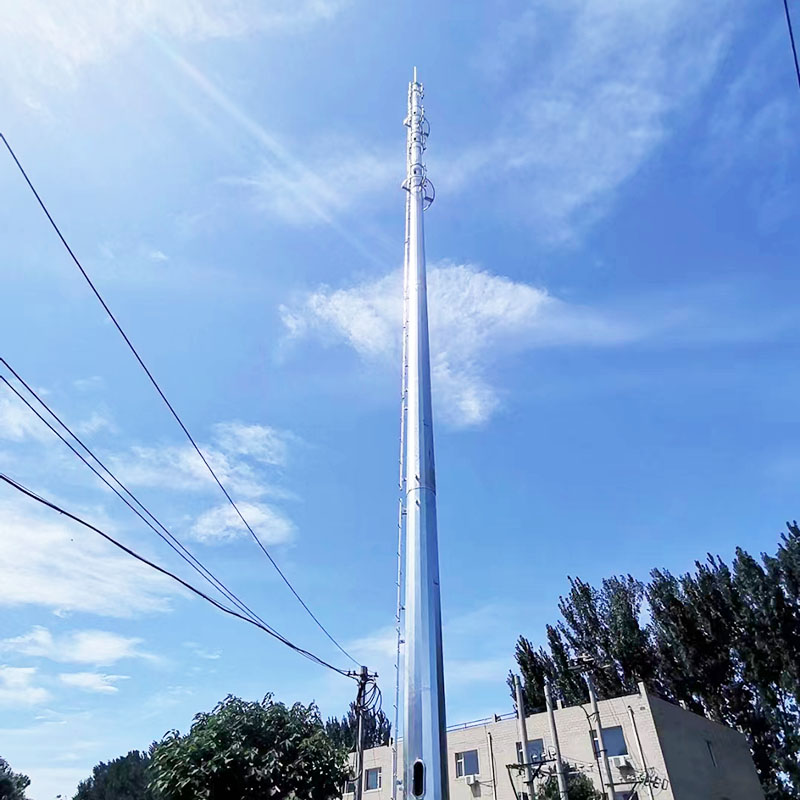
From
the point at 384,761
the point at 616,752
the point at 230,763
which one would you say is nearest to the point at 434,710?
the point at 230,763

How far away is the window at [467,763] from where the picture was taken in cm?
2536

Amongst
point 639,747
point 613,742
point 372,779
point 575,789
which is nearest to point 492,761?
point 575,789

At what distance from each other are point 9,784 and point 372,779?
20.7m

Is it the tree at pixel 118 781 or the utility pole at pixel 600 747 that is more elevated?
the tree at pixel 118 781

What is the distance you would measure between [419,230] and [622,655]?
35.0 meters

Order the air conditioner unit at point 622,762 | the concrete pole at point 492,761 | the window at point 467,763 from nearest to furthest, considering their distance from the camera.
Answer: the air conditioner unit at point 622,762 → the concrete pole at point 492,761 → the window at point 467,763

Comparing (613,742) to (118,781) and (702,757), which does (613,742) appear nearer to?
(702,757)

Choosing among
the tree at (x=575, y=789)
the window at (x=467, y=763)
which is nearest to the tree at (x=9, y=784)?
the window at (x=467, y=763)

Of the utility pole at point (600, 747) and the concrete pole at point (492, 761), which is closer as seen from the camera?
the utility pole at point (600, 747)

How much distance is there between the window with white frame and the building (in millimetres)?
574

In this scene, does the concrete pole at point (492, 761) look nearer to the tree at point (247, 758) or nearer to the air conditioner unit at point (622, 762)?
the air conditioner unit at point (622, 762)

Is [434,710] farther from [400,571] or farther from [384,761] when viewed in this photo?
[384,761]

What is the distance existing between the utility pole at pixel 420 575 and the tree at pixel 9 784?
38.5 m

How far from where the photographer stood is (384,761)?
95.4 feet
